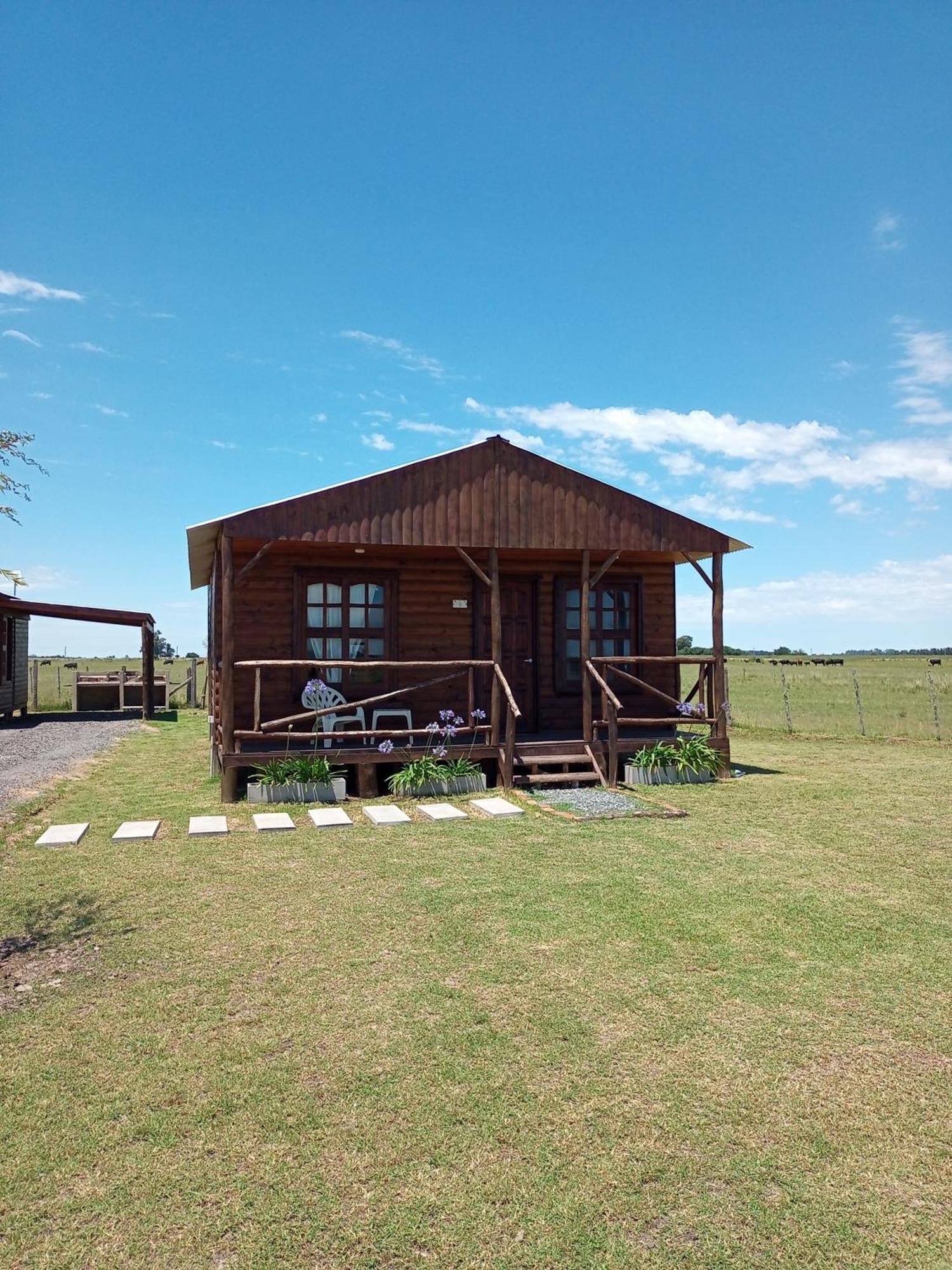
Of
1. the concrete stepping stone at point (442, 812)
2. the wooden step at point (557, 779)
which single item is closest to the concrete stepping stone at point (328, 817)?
the concrete stepping stone at point (442, 812)

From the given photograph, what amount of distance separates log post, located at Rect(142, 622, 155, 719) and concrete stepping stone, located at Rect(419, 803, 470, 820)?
15100 mm

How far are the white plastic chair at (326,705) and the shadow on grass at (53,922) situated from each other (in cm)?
519

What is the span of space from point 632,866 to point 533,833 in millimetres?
1529

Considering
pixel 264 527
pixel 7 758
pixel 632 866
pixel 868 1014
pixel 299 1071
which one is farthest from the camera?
pixel 7 758

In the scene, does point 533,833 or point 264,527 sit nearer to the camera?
point 533,833

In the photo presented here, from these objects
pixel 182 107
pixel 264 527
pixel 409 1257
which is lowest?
pixel 409 1257

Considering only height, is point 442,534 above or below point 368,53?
below

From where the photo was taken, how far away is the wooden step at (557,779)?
10516 millimetres

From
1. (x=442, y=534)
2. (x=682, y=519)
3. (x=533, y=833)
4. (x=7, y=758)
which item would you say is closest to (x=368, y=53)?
(x=442, y=534)

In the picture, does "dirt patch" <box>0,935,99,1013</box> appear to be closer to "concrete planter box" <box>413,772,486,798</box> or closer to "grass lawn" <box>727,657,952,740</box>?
"concrete planter box" <box>413,772,486,798</box>

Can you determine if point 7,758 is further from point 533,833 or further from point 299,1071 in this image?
point 299,1071

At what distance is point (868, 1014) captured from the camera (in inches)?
153

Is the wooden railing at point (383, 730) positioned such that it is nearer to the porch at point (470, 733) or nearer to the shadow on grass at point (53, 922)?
the porch at point (470, 733)

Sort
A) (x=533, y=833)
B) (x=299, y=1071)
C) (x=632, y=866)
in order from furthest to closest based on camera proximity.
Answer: (x=533, y=833) < (x=632, y=866) < (x=299, y=1071)
